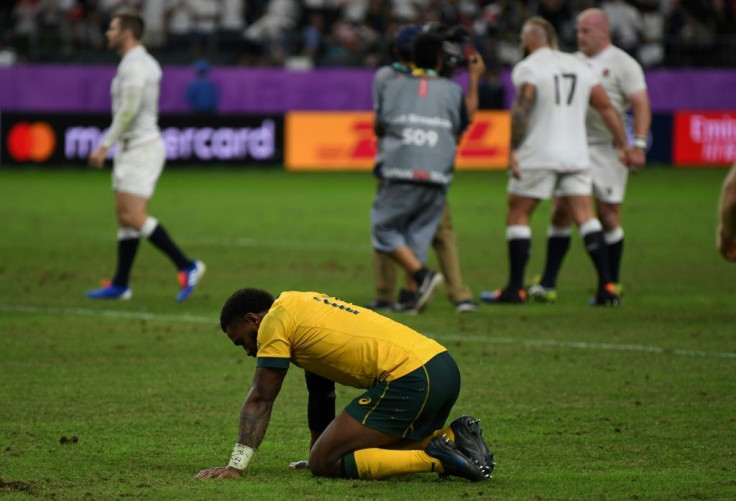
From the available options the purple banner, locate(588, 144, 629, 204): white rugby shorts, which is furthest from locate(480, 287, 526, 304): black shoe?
the purple banner

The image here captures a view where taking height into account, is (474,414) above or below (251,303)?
below

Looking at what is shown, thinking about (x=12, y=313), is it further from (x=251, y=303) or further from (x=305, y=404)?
(x=251, y=303)

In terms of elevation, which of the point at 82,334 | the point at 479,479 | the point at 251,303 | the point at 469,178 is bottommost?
the point at 469,178

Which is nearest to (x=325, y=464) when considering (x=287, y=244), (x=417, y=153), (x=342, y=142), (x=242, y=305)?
(x=242, y=305)

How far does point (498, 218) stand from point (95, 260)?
6.91 meters

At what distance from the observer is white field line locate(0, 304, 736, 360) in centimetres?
925

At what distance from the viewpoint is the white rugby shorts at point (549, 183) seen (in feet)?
37.3

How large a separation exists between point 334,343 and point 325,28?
2654 cm

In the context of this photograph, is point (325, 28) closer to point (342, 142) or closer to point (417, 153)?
point (342, 142)

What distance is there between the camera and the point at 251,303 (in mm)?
5684

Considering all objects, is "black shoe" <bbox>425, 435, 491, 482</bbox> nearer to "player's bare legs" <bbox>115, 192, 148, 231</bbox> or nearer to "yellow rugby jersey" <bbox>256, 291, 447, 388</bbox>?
"yellow rugby jersey" <bbox>256, 291, 447, 388</bbox>

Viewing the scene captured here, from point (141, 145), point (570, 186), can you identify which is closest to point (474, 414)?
point (570, 186)

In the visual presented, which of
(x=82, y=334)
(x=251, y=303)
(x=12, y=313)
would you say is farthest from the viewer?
(x=12, y=313)

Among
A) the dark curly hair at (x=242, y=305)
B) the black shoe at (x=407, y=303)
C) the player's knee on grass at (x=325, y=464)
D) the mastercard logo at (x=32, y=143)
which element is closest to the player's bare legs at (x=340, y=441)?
the player's knee on grass at (x=325, y=464)
